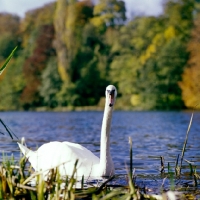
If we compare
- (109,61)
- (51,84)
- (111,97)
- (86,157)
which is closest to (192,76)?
(109,61)

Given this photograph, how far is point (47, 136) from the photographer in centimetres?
2081

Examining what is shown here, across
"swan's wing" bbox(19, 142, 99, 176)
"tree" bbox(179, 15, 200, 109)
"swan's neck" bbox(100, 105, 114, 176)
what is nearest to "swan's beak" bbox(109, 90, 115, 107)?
"swan's neck" bbox(100, 105, 114, 176)

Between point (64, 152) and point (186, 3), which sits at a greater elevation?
point (186, 3)

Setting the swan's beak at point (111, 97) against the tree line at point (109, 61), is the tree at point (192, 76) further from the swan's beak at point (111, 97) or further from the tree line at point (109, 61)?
the swan's beak at point (111, 97)

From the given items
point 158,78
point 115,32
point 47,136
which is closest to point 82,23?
point 115,32

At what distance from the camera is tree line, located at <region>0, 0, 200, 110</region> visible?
56438 mm

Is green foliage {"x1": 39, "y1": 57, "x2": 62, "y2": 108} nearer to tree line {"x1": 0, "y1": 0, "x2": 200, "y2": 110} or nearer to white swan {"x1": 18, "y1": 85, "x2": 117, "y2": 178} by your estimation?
tree line {"x1": 0, "y1": 0, "x2": 200, "y2": 110}

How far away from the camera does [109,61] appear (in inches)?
2467

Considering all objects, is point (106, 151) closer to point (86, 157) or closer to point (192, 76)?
point (86, 157)

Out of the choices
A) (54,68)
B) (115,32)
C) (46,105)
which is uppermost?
(115,32)

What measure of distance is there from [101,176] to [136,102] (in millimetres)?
49219

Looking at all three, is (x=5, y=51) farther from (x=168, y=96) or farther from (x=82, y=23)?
(x=168, y=96)

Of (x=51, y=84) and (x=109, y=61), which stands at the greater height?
(x=109, y=61)

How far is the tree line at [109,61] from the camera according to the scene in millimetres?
56438
